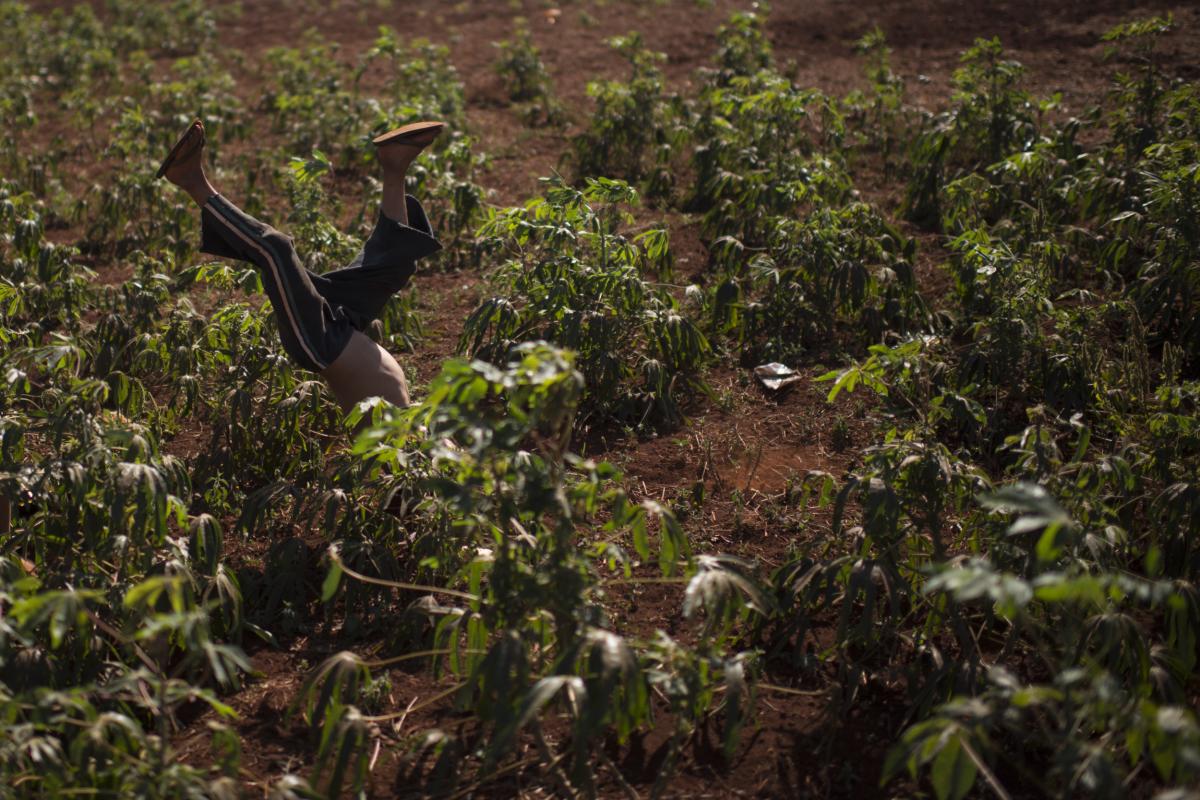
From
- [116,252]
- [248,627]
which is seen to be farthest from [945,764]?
[116,252]

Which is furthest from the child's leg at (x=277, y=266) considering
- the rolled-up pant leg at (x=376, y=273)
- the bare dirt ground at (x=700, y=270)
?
the bare dirt ground at (x=700, y=270)

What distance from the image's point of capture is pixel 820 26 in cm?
1044

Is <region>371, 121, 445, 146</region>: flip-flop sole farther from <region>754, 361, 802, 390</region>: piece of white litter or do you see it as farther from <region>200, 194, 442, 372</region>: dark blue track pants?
<region>754, 361, 802, 390</region>: piece of white litter

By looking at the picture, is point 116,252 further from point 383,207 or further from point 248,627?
point 248,627

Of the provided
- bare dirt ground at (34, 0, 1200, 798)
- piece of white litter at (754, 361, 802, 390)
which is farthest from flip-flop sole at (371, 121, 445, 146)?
piece of white litter at (754, 361, 802, 390)

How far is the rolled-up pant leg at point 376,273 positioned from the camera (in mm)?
3984

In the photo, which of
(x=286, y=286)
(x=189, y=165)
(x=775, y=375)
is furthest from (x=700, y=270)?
(x=189, y=165)

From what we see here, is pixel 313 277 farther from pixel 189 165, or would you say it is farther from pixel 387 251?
pixel 189 165

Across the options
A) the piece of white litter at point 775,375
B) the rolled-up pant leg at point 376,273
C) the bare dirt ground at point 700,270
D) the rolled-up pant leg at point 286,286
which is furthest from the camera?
the piece of white litter at point 775,375

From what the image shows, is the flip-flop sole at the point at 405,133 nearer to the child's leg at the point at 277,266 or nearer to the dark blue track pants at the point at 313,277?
the dark blue track pants at the point at 313,277

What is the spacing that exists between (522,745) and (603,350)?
174cm

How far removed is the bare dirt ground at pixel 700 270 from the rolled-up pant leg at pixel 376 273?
2.97 ft

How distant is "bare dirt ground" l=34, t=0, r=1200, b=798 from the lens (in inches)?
117

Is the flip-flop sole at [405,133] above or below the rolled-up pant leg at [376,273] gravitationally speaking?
above
